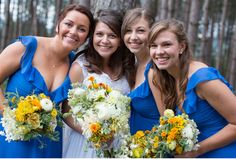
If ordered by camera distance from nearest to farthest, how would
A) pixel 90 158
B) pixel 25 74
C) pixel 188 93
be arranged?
pixel 188 93, pixel 25 74, pixel 90 158

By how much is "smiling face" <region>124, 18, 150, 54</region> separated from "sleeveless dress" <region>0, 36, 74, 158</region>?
0.75m

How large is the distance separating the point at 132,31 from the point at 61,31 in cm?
74

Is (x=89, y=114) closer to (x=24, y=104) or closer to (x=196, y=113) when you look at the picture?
(x=24, y=104)

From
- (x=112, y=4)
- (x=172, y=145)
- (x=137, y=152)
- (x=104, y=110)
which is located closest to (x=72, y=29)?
(x=104, y=110)

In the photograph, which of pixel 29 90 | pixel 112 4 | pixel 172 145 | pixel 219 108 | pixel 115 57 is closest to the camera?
pixel 172 145

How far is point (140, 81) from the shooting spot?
3.78 m

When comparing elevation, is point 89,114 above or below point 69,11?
below

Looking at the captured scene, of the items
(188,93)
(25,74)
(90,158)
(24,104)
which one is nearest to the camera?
(24,104)

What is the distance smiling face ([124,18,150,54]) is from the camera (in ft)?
12.0

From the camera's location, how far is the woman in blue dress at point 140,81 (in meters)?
3.58

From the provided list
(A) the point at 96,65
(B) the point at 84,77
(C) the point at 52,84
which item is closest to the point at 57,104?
(C) the point at 52,84

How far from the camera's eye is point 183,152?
3.01 metres

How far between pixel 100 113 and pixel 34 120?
55 cm

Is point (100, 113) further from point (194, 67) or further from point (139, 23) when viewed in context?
point (139, 23)
